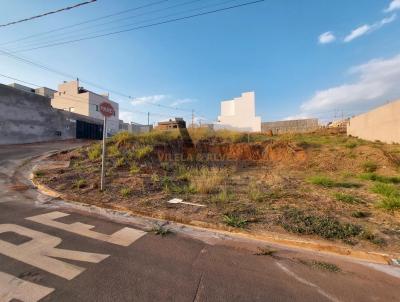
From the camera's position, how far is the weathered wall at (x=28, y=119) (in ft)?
64.8

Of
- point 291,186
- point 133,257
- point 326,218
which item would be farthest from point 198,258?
point 291,186

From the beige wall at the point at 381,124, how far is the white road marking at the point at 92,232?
57.0 feet

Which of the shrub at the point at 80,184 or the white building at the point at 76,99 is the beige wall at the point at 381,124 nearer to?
the shrub at the point at 80,184

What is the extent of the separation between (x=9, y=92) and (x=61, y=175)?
57.2ft

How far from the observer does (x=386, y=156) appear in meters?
11.4

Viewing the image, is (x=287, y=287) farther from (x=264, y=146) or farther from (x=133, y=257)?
(x=264, y=146)

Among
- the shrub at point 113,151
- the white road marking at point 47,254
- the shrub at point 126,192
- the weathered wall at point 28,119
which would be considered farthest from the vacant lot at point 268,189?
the weathered wall at point 28,119

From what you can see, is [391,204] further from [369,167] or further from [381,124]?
[381,124]

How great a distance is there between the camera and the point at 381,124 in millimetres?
16719

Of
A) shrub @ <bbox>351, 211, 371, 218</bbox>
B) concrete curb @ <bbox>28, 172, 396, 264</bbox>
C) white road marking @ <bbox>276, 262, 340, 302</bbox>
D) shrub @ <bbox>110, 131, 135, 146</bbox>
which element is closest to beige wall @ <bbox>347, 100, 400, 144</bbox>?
shrub @ <bbox>351, 211, 371, 218</bbox>

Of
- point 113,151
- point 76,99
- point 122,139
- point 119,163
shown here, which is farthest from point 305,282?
point 76,99

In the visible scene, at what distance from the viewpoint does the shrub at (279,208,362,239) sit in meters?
4.36

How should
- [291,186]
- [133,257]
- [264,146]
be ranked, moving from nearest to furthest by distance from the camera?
1. [133,257]
2. [291,186]
3. [264,146]

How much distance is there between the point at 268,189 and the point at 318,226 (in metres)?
2.99
